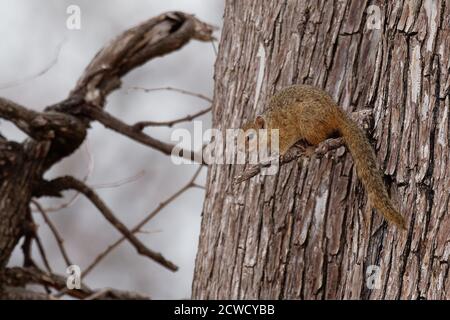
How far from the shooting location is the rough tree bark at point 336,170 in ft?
8.02

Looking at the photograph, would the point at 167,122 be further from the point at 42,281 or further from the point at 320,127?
the point at 320,127

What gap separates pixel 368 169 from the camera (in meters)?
2.44

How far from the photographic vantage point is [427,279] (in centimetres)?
241

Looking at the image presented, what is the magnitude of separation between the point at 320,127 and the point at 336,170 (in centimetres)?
22

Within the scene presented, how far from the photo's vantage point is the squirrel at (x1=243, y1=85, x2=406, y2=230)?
240 cm

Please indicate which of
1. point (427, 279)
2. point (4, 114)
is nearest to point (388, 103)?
point (427, 279)

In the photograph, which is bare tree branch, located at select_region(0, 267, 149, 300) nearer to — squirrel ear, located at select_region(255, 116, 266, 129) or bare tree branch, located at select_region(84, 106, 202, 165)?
bare tree branch, located at select_region(84, 106, 202, 165)

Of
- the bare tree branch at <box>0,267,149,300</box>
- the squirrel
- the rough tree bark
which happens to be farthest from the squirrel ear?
the bare tree branch at <box>0,267,149,300</box>

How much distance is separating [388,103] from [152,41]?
6.99 ft

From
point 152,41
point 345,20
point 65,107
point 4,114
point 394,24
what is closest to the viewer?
point 394,24

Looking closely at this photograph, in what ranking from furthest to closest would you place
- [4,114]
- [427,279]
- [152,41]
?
[152,41]
[4,114]
[427,279]

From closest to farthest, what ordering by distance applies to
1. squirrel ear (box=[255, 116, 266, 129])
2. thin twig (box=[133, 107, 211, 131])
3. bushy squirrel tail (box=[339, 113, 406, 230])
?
Result: bushy squirrel tail (box=[339, 113, 406, 230]), squirrel ear (box=[255, 116, 266, 129]), thin twig (box=[133, 107, 211, 131])

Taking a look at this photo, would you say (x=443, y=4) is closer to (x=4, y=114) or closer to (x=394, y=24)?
(x=394, y=24)

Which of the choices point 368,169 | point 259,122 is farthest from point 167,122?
point 368,169
